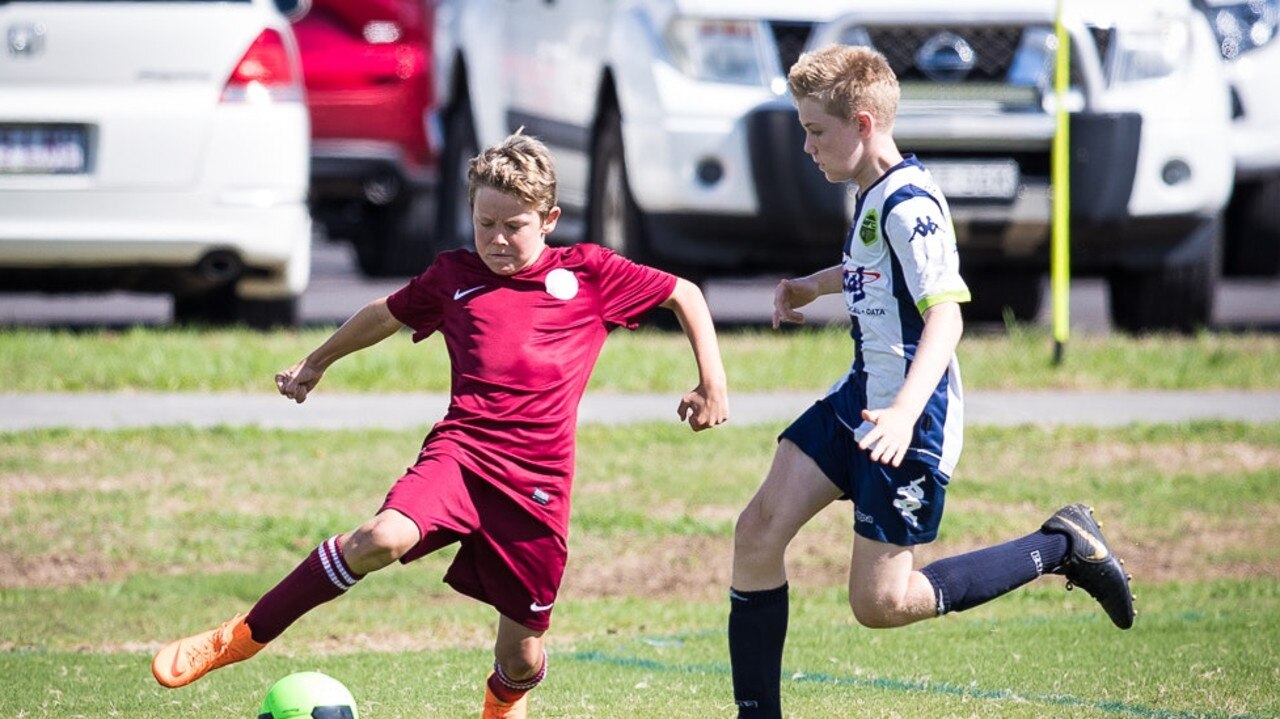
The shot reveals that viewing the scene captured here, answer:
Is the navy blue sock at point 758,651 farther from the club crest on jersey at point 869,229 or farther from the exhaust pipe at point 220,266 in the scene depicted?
the exhaust pipe at point 220,266

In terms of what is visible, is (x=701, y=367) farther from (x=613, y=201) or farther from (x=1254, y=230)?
(x=1254, y=230)

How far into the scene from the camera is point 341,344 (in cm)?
570

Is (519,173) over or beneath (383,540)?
over

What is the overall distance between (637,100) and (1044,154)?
210 centimetres

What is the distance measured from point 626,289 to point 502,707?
1095 mm

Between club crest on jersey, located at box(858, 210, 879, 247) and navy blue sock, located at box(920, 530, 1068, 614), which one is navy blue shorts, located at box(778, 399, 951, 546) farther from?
club crest on jersey, located at box(858, 210, 879, 247)

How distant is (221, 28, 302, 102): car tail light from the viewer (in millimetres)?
11461

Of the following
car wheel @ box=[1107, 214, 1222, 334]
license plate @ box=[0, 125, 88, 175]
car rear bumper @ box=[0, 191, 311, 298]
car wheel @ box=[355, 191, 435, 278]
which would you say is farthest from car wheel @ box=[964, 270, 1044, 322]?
license plate @ box=[0, 125, 88, 175]

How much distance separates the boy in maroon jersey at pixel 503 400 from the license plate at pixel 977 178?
6160mm

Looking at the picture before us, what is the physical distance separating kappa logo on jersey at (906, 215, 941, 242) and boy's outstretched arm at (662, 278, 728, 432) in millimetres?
555

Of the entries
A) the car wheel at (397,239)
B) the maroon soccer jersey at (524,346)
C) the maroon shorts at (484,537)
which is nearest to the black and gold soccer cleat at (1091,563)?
the maroon soccer jersey at (524,346)

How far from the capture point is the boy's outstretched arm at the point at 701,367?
5.55 metres

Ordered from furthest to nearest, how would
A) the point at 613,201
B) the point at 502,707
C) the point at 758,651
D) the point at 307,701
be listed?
the point at 613,201 → the point at 502,707 → the point at 758,651 → the point at 307,701

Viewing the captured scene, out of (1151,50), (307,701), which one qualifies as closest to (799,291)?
(307,701)
